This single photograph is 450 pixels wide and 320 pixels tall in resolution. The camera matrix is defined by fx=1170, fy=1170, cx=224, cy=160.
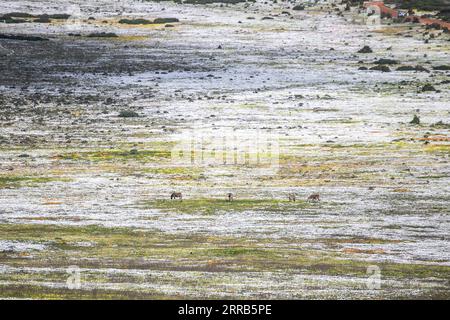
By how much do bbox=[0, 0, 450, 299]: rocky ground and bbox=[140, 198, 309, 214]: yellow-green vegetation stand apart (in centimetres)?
10

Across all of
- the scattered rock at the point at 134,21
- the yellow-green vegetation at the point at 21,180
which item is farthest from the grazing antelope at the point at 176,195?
the scattered rock at the point at 134,21

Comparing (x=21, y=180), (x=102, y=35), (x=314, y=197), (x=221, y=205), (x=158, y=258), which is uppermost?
(x=158, y=258)

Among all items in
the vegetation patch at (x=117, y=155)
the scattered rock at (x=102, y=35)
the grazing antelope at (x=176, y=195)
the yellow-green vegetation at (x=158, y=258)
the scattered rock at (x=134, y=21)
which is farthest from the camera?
the scattered rock at (x=134, y=21)

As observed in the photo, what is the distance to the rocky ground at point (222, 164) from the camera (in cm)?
2697

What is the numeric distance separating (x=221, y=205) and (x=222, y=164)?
8.97m

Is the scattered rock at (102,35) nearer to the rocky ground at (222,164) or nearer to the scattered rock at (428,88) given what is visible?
the rocky ground at (222,164)

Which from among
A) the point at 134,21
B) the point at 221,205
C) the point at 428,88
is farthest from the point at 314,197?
the point at 134,21

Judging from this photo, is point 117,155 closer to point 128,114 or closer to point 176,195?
point 128,114

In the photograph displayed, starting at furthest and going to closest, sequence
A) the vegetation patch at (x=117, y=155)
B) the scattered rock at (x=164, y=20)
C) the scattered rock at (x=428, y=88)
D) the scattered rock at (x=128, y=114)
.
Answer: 1. the scattered rock at (x=164, y=20)
2. the scattered rock at (x=428, y=88)
3. the scattered rock at (x=128, y=114)
4. the vegetation patch at (x=117, y=155)

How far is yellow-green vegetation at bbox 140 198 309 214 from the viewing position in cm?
3628

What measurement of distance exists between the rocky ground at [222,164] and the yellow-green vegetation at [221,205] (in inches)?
3.8

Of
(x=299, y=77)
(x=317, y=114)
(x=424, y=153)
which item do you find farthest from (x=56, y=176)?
(x=299, y=77)

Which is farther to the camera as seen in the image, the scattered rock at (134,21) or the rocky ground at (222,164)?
the scattered rock at (134,21)

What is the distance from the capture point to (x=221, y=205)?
37219mm
